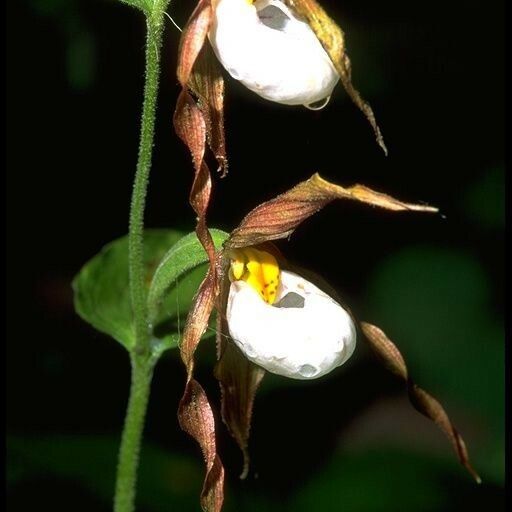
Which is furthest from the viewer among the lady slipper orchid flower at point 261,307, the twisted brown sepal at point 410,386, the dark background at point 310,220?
the dark background at point 310,220

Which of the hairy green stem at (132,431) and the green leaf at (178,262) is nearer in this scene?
the green leaf at (178,262)

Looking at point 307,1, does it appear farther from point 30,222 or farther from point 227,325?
point 30,222

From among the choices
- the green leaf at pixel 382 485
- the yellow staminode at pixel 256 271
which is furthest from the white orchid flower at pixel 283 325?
the green leaf at pixel 382 485

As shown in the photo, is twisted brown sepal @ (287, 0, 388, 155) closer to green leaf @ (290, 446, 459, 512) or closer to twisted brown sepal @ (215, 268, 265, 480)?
twisted brown sepal @ (215, 268, 265, 480)

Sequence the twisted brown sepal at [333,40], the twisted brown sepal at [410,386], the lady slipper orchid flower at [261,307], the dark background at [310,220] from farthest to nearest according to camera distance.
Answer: the dark background at [310,220] < the twisted brown sepal at [410,386] < the lady slipper orchid flower at [261,307] < the twisted brown sepal at [333,40]

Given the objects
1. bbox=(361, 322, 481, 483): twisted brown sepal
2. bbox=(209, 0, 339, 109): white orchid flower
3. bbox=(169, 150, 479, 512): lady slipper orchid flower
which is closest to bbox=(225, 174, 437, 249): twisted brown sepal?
bbox=(169, 150, 479, 512): lady slipper orchid flower

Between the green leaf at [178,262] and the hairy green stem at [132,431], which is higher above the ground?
the green leaf at [178,262]

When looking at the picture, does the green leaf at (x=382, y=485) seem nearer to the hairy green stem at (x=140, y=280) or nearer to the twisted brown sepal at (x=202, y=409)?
the hairy green stem at (x=140, y=280)

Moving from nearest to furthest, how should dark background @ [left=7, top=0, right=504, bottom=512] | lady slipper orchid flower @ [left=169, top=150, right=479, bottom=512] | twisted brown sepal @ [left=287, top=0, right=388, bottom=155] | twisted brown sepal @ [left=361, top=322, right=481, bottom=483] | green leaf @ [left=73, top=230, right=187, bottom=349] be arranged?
twisted brown sepal @ [left=287, top=0, right=388, bottom=155], lady slipper orchid flower @ [left=169, top=150, right=479, bottom=512], twisted brown sepal @ [left=361, top=322, right=481, bottom=483], green leaf @ [left=73, top=230, right=187, bottom=349], dark background @ [left=7, top=0, right=504, bottom=512]
